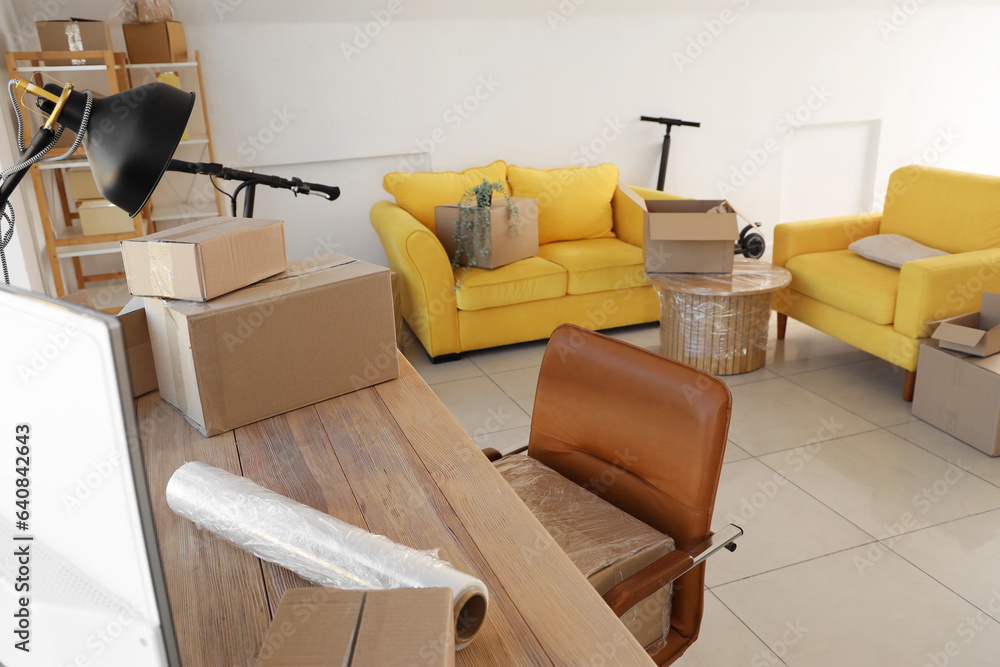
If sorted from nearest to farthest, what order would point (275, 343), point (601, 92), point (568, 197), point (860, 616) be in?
point (275, 343), point (860, 616), point (568, 197), point (601, 92)

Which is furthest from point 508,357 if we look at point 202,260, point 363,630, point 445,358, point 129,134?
point 363,630

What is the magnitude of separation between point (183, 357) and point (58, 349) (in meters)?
0.91

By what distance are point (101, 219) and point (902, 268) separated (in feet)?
12.1

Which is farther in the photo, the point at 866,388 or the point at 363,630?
the point at 866,388

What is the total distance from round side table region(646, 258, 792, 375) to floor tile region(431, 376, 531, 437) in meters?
0.91

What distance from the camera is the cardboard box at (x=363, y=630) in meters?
0.68

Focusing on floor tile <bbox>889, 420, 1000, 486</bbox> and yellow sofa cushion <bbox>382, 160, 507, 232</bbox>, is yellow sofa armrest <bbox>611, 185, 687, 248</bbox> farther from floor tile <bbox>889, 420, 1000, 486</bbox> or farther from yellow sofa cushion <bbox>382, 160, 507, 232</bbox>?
floor tile <bbox>889, 420, 1000, 486</bbox>

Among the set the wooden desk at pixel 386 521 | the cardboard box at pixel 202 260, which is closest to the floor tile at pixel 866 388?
the wooden desk at pixel 386 521

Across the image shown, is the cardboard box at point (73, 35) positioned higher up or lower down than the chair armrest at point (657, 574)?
higher up

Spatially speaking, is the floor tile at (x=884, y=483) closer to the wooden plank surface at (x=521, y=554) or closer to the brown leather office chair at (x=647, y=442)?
the brown leather office chair at (x=647, y=442)

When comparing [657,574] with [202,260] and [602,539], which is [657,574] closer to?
[602,539]

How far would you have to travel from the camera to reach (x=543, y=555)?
964 millimetres

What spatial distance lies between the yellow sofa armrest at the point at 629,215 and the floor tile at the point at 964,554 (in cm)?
230

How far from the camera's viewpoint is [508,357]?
12.9 feet
